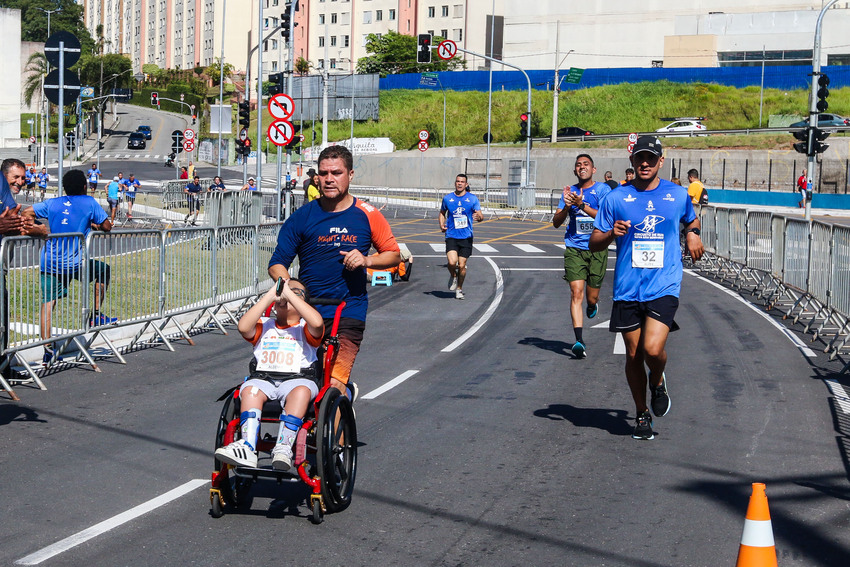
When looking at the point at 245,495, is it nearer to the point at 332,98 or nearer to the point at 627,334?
the point at 627,334

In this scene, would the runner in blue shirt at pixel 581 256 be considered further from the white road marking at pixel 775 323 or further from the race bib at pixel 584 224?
the white road marking at pixel 775 323

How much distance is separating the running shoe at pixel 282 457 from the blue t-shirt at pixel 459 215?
39.9ft

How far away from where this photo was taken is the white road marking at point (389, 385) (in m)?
9.43

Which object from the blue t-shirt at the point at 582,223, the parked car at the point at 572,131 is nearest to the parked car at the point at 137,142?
the parked car at the point at 572,131

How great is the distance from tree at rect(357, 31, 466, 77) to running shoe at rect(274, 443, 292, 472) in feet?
334

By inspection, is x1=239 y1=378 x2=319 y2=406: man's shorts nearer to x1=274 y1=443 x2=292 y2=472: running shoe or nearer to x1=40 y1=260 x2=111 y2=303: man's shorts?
x1=274 y1=443 x2=292 y2=472: running shoe

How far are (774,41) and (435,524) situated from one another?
89.4 metres

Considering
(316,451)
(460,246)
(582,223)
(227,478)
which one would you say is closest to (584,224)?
(582,223)

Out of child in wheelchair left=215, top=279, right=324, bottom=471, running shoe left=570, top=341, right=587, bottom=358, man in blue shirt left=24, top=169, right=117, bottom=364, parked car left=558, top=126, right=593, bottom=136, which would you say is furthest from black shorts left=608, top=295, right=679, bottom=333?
parked car left=558, top=126, right=593, bottom=136

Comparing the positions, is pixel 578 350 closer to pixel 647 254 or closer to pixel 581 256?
pixel 581 256

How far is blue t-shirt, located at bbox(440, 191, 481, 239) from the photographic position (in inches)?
685

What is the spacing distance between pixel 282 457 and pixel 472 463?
203cm

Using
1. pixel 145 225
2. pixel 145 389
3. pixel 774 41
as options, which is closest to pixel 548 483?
pixel 145 389

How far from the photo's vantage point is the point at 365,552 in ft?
17.0
